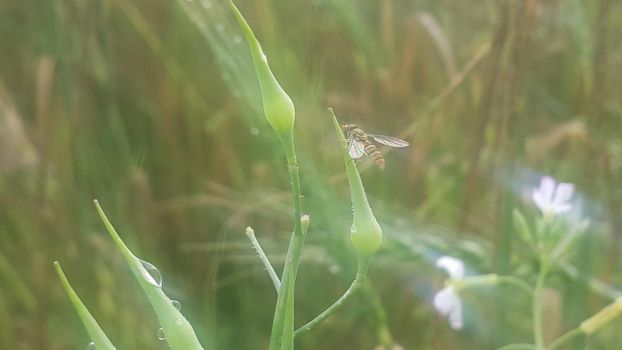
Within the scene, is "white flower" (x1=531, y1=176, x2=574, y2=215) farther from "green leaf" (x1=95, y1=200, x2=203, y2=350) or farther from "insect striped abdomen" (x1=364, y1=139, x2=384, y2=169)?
"green leaf" (x1=95, y1=200, x2=203, y2=350)

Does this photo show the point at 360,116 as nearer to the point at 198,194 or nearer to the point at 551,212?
the point at 198,194

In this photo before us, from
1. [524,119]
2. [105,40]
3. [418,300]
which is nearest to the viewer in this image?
[524,119]

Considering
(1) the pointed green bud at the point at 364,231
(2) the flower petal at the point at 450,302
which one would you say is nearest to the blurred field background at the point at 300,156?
(2) the flower petal at the point at 450,302

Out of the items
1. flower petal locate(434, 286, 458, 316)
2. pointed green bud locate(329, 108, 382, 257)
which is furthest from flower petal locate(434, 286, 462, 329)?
pointed green bud locate(329, 108, 382, 257)

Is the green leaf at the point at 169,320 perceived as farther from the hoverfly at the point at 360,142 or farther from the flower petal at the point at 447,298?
the flower petal at the point at 447,298

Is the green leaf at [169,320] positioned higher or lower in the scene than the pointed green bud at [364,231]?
lower

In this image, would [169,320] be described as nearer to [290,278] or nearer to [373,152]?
[290,278]

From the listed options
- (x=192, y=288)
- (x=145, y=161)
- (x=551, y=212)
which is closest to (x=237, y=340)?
(x=192, y=288)

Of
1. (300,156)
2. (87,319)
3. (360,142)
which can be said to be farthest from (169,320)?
(300,156)
